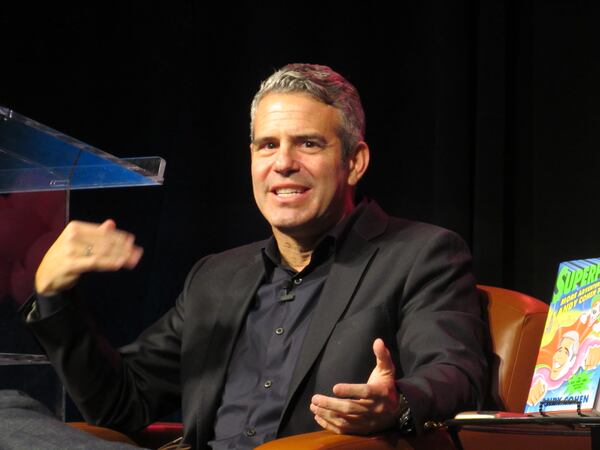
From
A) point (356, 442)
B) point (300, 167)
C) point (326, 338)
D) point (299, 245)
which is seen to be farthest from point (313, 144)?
point (356, 442)

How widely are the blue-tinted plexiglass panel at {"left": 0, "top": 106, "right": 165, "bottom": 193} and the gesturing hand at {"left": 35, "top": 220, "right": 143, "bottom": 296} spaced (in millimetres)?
103

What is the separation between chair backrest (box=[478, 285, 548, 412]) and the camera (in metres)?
2.07

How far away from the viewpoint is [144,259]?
3.49 metres

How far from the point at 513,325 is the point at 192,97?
1.65 metres

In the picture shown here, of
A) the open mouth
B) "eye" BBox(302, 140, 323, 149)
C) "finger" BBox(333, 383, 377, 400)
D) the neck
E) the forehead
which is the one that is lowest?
"finger" BBox(333, 383, 377, 400)

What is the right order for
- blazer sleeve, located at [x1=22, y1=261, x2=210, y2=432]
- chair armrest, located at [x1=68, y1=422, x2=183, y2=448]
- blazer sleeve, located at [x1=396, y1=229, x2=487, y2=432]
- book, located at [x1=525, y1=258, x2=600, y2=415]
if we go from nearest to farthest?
book, located at [x1=525, y1=258, x2=600, y2=415]
blazer sleeve, located at [x1=396, y1=229, x2=487, y2=432]
blazer sleeve, located at [x1=22, y1=261, x2=210, y2=432]
chair armrest, located at [x1=68, y1=422, x2=183, y2=448]

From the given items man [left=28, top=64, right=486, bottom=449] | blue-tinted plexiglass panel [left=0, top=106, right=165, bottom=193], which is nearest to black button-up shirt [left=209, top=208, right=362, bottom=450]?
man [left=28, top=64, right=486, bottom=449]

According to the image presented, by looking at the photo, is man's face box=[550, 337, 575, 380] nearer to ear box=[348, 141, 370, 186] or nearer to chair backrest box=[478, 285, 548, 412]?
chair backrest box=[478, 285, 548, 412]

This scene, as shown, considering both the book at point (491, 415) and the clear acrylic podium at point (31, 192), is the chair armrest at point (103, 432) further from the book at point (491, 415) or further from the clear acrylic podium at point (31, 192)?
the book at point (491, 415)

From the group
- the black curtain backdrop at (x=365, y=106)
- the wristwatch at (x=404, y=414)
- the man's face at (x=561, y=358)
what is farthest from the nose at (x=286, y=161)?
the man's face at (x=561, y=358)

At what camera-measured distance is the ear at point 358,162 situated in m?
2.42

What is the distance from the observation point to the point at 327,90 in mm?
2352

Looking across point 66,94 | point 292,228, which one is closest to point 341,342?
point 292,228

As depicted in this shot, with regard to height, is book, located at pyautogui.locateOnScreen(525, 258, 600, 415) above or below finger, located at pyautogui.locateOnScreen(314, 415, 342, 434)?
above
